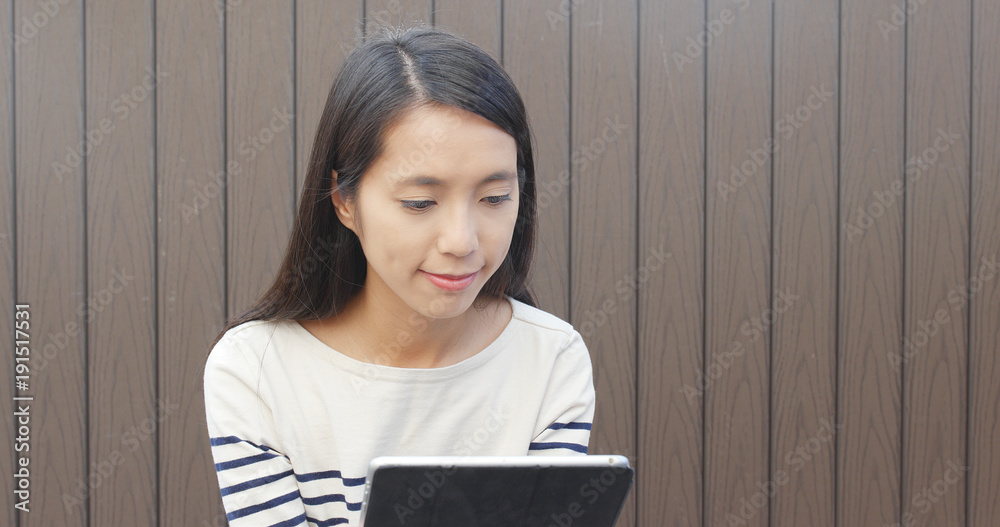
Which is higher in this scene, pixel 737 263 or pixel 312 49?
pixel 312 49

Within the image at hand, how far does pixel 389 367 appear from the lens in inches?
38.8

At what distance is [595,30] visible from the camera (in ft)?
5.65

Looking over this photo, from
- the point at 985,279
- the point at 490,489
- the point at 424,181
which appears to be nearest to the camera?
the point at 490,489

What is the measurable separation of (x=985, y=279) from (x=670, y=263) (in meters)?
0.71

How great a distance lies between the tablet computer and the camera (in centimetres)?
61

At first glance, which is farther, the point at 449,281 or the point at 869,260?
the point at 869,260

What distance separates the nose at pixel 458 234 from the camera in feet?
2.66

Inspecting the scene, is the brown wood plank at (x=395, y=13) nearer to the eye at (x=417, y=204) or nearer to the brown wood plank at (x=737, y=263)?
the brown wood plank at (x=737, y=263)

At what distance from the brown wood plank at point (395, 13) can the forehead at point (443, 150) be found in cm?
92

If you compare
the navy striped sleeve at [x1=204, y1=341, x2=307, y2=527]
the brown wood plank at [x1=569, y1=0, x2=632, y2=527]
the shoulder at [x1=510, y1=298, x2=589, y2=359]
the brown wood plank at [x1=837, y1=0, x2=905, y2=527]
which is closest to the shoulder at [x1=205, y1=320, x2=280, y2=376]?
the navy striped sleeve at [x1=204, y1=341, x2=307, y2=527]

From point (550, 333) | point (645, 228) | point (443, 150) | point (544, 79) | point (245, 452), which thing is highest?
point (544, 79)

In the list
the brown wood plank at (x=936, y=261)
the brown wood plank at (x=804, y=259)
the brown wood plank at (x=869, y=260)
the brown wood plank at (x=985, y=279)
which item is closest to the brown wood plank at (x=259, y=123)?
the brown wood plank at (x=804, y=259)

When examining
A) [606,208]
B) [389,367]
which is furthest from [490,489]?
[606,208]

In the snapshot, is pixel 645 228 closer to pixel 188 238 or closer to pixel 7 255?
pixel 188 238
